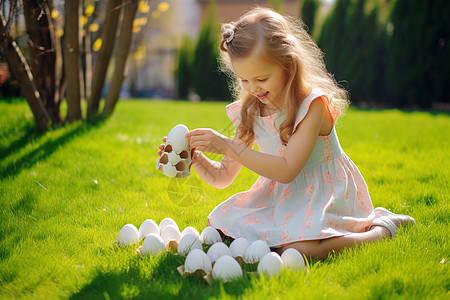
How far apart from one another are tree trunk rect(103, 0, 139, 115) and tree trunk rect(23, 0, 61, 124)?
0.70 m

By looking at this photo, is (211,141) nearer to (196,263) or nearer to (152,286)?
(196,263)

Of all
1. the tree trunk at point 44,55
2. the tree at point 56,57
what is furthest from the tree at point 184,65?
the tree trunk at point 44,55

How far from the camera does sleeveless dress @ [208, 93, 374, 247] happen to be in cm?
198

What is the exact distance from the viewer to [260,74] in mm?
1936

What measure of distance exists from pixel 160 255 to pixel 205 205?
84 centimetres

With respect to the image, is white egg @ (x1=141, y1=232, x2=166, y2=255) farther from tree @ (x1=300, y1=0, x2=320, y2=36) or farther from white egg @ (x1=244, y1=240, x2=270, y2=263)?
tree @ (x1=300, y1=0, x2=320, y2=36)

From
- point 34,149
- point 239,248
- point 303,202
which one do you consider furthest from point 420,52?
point 239,248

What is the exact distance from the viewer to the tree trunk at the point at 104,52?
4482mm

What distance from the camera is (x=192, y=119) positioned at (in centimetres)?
643

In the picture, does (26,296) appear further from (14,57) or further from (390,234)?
(14,57)

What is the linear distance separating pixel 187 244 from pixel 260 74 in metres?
0.82

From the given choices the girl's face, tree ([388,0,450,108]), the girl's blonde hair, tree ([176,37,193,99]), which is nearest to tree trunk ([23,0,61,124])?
the girl's blonde hair

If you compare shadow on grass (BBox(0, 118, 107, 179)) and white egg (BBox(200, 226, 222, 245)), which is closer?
white egg (BBox(200, 226, 222, 245))

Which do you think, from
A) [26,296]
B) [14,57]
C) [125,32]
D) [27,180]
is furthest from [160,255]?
[125,32]
